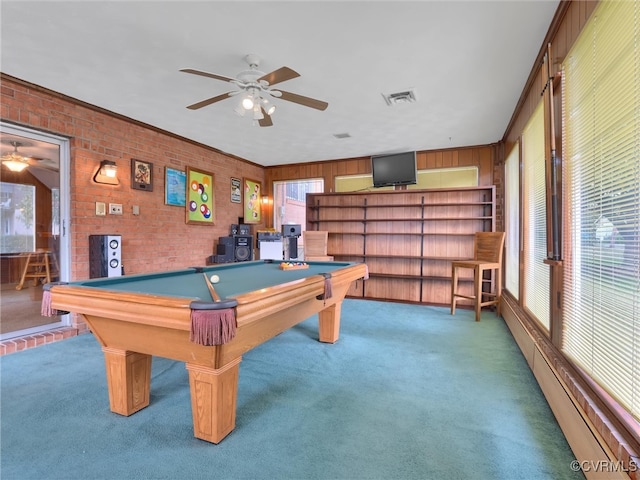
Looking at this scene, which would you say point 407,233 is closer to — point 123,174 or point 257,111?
point 257,111

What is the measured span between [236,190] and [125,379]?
15.2 feet

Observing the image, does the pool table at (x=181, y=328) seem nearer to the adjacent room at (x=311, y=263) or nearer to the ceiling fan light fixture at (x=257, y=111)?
the adjacent room at (x=311, y=263)

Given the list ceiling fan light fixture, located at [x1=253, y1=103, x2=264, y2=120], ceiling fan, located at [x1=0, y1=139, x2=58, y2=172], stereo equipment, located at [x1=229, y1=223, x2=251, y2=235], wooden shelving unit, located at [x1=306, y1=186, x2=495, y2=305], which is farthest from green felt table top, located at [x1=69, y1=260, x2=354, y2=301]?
wooden shelving unit, located at [x1=306, y1=186, x2=495, y2=305]

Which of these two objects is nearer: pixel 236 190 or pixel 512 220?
pixel 512 220

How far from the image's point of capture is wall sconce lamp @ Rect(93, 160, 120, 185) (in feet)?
12.4

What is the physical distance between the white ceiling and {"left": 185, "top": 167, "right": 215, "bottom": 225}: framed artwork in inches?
43.9

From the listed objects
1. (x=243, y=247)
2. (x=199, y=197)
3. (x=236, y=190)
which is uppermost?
(x=236, y=190)

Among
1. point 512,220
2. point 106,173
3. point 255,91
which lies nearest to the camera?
point 255,91

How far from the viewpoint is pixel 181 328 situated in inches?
55.0

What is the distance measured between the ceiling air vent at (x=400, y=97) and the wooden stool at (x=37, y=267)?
13.5 ft

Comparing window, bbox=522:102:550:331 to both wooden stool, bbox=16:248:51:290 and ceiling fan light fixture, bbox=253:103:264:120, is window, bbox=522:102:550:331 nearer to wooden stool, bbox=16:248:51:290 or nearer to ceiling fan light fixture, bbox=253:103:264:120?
ceiling fan light fixture, bbox=253:103:264:120

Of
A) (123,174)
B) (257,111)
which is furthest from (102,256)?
(257,111)

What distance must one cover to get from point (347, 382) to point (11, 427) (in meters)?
2.01

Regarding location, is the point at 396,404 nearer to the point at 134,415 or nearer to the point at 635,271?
the point at 635,271
